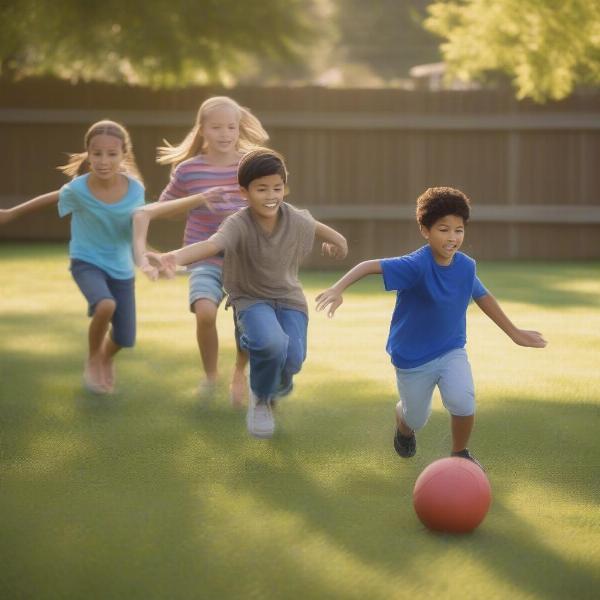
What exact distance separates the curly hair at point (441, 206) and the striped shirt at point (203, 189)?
2.18 m

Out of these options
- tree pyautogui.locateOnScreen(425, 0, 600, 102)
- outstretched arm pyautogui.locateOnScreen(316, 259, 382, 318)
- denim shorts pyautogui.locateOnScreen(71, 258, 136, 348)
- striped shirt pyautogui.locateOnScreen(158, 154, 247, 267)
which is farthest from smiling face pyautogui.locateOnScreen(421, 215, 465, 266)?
tree pyautogui.locateOnScreen(425, 0, 600, 102)

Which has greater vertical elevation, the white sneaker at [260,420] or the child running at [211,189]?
the child running at [211,189]

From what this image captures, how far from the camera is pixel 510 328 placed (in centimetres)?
552

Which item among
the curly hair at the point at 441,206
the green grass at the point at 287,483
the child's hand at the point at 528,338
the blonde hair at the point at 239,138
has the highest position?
the blonde hair at the point at 239,138

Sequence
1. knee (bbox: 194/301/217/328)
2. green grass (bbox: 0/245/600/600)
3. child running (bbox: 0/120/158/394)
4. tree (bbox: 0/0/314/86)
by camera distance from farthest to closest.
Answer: tree (bbox: 0/0/314/86) → child running (bbox: 0/120/158/394) → knee (bbox: 194/301/217/328) → green grass (bbox: 0/245/600/600)

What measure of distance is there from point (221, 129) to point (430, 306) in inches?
95.6

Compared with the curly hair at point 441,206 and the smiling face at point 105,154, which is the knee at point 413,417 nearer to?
the curly hair at point 441,206

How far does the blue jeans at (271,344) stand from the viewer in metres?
6.11

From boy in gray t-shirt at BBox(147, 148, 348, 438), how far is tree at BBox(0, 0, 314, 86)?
15230mm

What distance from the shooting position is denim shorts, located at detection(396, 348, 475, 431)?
5395 millimetres

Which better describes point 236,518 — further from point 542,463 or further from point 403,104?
point 403,104

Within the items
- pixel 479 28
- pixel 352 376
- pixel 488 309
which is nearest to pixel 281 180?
pixel 488 309

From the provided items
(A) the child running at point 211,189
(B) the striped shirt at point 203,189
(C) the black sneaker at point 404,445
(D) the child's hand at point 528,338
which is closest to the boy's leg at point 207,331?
(A) the child running at point 211,189

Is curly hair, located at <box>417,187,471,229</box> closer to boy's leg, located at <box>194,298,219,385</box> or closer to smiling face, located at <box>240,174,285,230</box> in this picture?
smiling face, located at <box>240,174,285,230</box>
